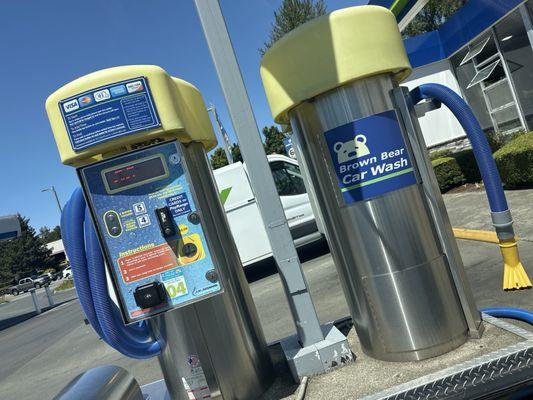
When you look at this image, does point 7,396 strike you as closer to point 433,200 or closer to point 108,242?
→ point 108,242

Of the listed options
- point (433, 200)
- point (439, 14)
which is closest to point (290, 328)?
point (433, 200)

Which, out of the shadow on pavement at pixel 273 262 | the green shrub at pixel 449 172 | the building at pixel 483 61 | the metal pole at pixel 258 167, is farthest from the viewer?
the building at pixel 483 61

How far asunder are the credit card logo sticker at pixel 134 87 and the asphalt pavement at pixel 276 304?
11.4ft

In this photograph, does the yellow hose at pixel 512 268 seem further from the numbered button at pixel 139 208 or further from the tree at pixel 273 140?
the tree at pixel 273 140

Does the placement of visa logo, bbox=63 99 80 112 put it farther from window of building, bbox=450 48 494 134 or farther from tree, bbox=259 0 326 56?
tree, bbox=259 0 326 56

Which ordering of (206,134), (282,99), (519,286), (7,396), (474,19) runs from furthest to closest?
(474,19) < (7,396) < (519,286) < (206,134) < (282,99)

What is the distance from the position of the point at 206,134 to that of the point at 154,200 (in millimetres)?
688

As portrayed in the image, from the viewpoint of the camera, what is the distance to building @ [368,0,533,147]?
11.4m

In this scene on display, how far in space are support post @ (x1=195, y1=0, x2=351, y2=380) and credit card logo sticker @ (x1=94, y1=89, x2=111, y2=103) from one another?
743 millimetres

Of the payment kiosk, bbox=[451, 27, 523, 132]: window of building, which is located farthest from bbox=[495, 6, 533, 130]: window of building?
the payment kiosk

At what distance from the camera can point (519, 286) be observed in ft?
12.4

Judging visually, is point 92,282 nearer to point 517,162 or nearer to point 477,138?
point 477,138

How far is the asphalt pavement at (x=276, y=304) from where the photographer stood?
4.98m

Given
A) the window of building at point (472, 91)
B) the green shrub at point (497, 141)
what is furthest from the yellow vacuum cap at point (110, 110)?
the window of building at point (472, 91)
